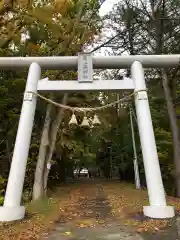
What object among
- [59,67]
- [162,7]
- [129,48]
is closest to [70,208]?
[59,67]

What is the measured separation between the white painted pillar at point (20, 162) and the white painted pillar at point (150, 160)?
9.60 feet

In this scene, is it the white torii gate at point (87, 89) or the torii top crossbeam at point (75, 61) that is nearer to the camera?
the white torii gate at point (87, 89)

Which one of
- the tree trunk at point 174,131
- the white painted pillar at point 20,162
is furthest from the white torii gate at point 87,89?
the tree trunk at point 174,131

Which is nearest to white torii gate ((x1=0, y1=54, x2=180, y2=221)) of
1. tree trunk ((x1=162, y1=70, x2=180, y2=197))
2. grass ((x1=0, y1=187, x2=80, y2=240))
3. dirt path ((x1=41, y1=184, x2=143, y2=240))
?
grass ((x1=0, y1=187, x2=80, y2=240))

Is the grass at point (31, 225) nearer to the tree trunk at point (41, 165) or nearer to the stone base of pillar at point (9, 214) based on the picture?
the stone base of pillar at point (9, 214)

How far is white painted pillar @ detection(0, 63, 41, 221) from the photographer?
675 cm

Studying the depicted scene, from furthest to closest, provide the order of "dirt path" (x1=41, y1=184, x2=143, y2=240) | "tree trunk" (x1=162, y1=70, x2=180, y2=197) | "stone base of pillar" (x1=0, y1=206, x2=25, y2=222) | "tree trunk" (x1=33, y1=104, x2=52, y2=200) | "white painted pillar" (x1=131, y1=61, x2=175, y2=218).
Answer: "tree trunk" (x1=162, y1=70, x2=180, y2=197)
"tree trunk" (x1=33, y1=104, x2=52, y2=200)
"white painted pillar" (x1=131, y1=61, x2=175, y2=218)
"stone base of pillar" (x1=0, y1=206, x2=25, y2=222)
"dirt path" (x1=41, y1=184, x2=143, y2=240)

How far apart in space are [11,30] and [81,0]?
3314 mm

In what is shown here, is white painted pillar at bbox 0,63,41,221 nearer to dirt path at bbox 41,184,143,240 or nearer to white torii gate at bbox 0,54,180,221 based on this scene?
white torii gate at bbox 0,54,180,221

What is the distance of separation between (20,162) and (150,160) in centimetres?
330

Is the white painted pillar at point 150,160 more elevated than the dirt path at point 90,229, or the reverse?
Result: the white painted pillar at point 150,160

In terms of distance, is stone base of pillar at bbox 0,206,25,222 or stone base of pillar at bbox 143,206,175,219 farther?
stone base of pillar at bbox 143,206,175,219

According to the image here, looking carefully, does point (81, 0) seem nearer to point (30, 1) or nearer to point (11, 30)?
point (30, 1)

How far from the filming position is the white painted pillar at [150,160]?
6.91 m
